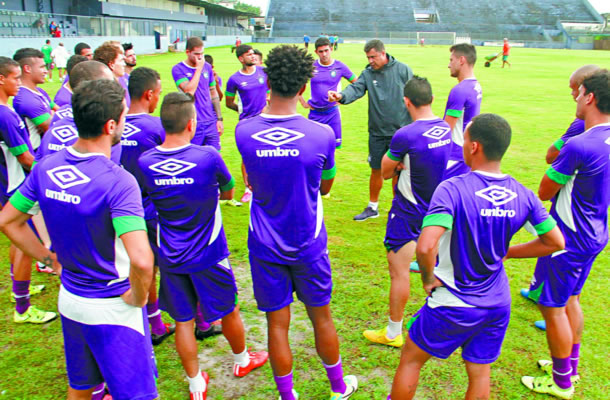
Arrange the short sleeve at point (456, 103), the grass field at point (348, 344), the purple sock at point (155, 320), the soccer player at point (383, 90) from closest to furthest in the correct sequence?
the grass field at point (348, 344) → the purple sock at point (155, 320) → the short sleeve at point (456, 103) → the soccer player at point (383, 90)

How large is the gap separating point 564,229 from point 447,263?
4.59 ft

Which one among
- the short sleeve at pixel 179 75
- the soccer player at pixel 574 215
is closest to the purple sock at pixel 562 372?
the soccer player at pixel 574 215

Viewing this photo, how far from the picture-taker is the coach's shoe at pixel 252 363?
13.1ft

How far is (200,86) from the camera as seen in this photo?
7.86 metres

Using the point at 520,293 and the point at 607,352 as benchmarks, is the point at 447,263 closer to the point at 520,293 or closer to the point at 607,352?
the point at 607,352

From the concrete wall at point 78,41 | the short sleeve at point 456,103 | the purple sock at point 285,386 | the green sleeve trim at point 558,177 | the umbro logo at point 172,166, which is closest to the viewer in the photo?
the umbro logo at point 172,166

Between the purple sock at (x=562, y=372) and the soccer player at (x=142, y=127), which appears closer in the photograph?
the purple sock at (x=562, y=372)

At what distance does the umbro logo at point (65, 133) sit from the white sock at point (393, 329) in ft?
11.5

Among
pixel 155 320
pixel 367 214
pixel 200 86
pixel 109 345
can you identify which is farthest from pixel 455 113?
pixel 109 345

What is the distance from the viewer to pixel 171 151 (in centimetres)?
340

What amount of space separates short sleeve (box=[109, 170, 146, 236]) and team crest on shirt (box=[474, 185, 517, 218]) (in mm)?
2037

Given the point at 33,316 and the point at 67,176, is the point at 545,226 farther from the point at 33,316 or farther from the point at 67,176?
the point at 33,316

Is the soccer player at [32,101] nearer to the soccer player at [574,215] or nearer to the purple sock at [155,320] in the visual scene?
the purple sock at [155,320]

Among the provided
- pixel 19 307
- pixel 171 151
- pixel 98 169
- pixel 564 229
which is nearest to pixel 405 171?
pixel 564 229
